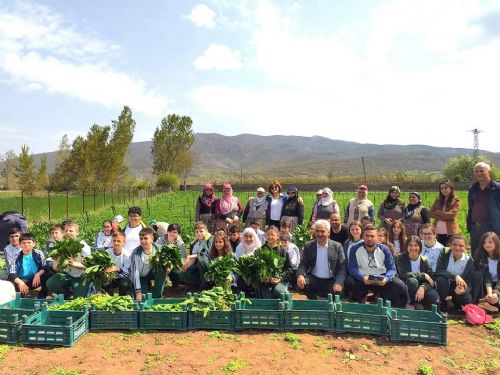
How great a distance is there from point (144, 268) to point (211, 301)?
5.10 ft

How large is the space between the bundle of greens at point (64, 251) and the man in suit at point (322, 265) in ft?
10.6

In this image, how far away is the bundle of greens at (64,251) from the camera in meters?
5.91

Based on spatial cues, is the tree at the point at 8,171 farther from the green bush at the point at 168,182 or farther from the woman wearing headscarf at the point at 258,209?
the woman wearing headscarf at the point at 258,209

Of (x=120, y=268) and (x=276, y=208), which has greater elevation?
(x=276, y=208)

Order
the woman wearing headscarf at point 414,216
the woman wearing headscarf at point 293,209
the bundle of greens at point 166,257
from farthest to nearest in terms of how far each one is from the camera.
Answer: the woman wearing headscarf at point 293,209 → the woman wearing headscarf at point 414,216 → the bundle of greens at point 166,257

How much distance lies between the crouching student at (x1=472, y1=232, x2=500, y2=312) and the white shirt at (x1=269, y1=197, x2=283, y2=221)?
3498mm

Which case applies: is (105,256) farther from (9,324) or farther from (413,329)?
(413,329)

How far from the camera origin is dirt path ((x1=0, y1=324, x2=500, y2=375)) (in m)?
3.91

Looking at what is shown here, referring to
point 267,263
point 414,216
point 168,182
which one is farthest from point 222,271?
point 168,182

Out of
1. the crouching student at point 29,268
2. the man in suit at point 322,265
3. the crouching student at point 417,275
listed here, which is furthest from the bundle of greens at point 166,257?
the crouching student at point 417,275

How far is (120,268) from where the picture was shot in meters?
6.09

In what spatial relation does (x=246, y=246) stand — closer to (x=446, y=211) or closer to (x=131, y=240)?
(x=131, y=240)

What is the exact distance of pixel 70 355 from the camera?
415 centimetres

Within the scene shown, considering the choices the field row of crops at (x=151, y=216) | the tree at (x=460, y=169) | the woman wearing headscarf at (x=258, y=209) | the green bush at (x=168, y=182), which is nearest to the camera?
the woman wearing headscarf at (x=258, y=209)
